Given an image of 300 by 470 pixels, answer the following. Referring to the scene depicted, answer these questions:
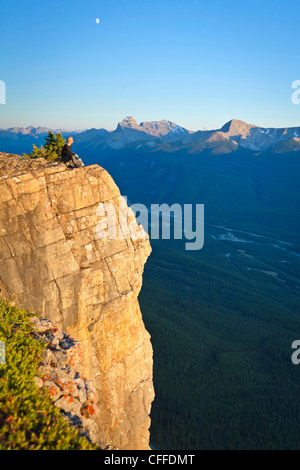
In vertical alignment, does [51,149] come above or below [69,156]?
above

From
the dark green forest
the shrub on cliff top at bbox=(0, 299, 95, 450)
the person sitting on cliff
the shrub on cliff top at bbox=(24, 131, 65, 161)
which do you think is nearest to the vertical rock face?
the person sitting on cliff

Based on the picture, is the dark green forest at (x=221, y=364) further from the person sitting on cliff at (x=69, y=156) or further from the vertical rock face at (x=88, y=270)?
the person sitting on cliff at (x=69, y=156)

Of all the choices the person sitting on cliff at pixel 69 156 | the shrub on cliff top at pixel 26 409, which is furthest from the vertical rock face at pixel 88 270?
the shrub on cliff top at pixel 26 409

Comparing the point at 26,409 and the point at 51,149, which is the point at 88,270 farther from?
the point at 51,149

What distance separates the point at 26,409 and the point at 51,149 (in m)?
21.5

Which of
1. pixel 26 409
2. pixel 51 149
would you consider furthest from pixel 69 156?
pixel 26 409

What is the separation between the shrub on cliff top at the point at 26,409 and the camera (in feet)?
35.1

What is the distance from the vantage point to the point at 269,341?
82000 mm

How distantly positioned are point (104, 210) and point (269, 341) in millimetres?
76446

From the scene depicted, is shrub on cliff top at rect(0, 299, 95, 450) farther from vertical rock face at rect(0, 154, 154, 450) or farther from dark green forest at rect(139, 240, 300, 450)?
dark green forest at rect(139, 240, 300, 450)

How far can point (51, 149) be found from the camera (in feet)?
88.8
